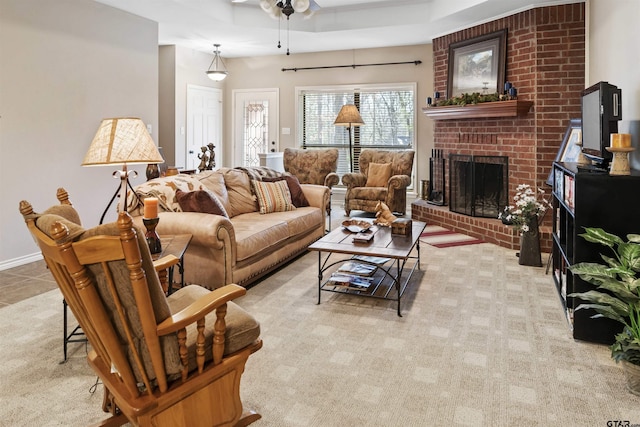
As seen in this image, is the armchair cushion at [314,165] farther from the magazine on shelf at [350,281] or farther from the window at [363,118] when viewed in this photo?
the magazine on shelf at [350,281]

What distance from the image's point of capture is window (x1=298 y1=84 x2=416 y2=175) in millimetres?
7500

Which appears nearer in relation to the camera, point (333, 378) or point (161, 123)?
point (333, 378)

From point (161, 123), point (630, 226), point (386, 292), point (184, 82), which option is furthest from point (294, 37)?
point (630, 226)

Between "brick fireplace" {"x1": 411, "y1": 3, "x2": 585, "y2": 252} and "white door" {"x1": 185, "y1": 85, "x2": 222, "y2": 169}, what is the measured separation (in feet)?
14.6

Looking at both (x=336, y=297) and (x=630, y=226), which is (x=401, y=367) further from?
(x=630, y=226)

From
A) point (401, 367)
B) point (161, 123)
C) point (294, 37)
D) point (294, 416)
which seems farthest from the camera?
point (161, 123)

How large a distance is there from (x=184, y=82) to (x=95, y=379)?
20.4 ft

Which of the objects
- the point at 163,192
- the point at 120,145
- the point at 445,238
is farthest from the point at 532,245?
the point at 120,145

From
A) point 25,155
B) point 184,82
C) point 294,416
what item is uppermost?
point 184,82

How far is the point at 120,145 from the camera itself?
2.40 meters

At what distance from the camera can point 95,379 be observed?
2184 mm

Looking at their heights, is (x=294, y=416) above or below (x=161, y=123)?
below

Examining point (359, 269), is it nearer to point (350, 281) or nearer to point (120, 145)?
point (350, 281)

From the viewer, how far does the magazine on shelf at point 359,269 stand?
3367 mm
